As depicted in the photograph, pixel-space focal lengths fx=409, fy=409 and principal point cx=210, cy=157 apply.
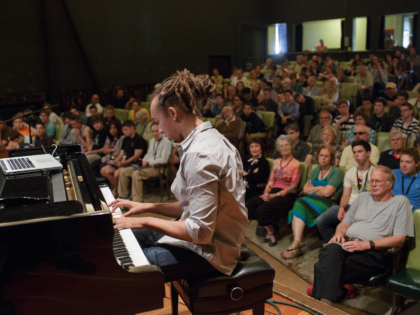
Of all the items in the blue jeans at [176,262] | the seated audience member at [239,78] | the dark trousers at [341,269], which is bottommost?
the dark trousers at [341,269]

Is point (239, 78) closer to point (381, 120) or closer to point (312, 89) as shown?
point (312, 89)

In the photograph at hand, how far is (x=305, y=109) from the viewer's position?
7215 mm

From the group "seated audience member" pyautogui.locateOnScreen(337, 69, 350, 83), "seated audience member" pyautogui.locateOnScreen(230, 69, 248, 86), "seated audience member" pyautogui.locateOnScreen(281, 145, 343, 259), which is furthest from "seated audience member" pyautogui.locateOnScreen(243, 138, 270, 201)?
"seated audience member" pyautogui.locateOnScreen(230, 69, 248, 86)

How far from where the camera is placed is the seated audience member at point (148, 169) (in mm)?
4887

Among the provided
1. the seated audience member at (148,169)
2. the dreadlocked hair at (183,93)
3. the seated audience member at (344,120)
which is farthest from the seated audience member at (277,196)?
the dreadlocked hair at (183,93)

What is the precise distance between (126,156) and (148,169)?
1.51 ft

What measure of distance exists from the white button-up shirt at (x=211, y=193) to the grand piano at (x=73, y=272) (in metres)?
0.24

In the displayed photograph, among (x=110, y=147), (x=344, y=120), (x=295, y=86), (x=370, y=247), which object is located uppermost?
(x=295, y=86)

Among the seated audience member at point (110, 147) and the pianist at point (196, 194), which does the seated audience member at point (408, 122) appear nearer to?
the seated audience member at point (110, 147)

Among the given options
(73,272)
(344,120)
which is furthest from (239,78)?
(73,272)

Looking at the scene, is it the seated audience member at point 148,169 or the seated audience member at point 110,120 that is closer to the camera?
the seated audience member at point 148,169

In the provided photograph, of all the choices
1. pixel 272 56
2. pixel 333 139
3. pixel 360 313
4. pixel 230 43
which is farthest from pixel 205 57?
pixel 360 313

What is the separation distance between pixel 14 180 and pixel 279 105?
571 cm

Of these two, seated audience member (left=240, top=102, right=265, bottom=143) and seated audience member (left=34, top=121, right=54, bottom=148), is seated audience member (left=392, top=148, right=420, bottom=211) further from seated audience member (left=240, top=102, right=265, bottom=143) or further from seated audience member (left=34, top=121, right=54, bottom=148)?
seated audience member (left=34, top=121, right=54, bottom=148)
